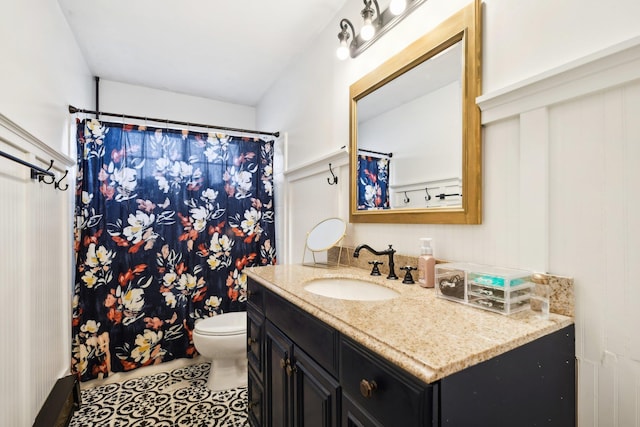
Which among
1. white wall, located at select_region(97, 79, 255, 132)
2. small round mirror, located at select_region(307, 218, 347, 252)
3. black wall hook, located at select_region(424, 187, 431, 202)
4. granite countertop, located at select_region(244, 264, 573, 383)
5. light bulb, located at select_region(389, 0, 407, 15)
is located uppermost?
white wall, located at select_region(97, 79, 255, 132)

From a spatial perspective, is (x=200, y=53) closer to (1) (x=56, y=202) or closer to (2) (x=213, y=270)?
(1) (x=56, y=202)

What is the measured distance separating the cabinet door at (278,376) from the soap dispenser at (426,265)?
0.55m

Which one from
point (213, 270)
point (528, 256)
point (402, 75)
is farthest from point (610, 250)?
point (213, 270)

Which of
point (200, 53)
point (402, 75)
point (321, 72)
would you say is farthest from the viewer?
point (200, 53)

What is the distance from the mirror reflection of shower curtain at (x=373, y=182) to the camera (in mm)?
1454

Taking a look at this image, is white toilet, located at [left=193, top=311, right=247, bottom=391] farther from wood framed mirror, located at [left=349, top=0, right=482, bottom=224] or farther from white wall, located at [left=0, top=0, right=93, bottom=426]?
wood framed mirror, located at [left=349, top=0, right=482, bottom=224]

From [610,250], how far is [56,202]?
2520 millimetres

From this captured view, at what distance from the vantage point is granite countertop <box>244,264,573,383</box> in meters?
0.59

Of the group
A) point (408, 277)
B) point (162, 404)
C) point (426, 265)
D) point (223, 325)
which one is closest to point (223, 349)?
point (223, 325)

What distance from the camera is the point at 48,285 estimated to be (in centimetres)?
167

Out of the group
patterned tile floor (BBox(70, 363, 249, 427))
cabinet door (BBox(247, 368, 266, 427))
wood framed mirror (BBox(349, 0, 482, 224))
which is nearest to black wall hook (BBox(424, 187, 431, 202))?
wood framed mirror (BBox(349, 0, 482, 224))

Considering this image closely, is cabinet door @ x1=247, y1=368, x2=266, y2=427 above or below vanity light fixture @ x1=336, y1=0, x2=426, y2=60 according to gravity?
below

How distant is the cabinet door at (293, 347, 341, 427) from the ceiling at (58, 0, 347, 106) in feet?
6.05

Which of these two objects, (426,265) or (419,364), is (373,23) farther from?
(419,364)
